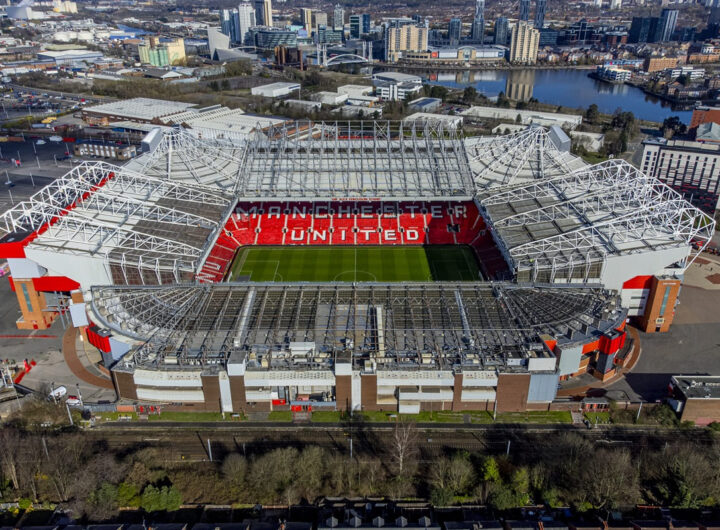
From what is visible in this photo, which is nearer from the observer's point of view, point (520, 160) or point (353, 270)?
point (353, 270)

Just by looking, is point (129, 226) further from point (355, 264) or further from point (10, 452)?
point (10, 452)

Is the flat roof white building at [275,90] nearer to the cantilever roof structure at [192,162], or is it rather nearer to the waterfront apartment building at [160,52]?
the waterfront apartment building at [160,52]

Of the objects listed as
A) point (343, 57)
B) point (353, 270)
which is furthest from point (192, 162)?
point (343, 57)

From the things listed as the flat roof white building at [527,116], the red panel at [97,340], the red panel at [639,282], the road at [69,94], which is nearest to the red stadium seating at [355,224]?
the red panel at [639,282]

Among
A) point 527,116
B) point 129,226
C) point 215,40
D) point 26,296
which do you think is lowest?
point 26,296

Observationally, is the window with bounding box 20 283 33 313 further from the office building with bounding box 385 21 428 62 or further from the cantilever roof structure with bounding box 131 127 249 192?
the office building with bounding box 385 21 428 62

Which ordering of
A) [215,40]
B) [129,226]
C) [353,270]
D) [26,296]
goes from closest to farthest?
[26,296] < [129,226] < [353,270] < [215,40]

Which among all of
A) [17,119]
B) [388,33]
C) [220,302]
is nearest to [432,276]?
[220,302]
